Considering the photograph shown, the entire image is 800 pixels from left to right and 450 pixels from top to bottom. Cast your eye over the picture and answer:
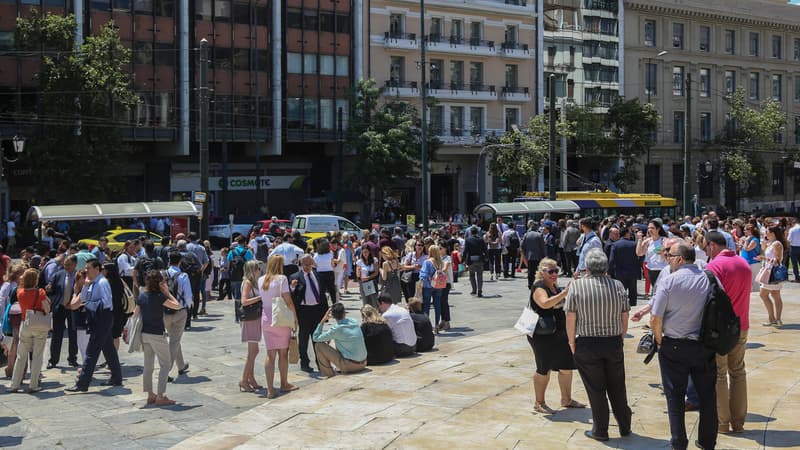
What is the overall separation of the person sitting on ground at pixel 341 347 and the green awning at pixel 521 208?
2414 cm

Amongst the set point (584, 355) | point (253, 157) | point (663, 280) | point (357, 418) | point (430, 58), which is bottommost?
point (357, 418)

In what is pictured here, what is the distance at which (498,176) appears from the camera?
185ft

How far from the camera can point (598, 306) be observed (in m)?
7.57

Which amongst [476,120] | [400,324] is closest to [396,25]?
[476,120]

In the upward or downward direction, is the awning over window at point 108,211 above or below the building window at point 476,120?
below

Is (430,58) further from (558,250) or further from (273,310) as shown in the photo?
(273,310)

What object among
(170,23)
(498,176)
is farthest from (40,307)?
(498,176)

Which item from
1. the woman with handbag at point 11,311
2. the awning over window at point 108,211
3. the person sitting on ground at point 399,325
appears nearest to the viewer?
the woman with handbag at point 11,311

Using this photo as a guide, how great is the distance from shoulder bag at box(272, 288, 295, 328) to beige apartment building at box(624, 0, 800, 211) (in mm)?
55019

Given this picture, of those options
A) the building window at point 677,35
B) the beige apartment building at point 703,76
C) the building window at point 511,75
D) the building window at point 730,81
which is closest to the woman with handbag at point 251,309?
the building window at point 511,75

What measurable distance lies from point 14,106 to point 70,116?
18.8 feet

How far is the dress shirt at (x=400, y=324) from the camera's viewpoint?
490 inches

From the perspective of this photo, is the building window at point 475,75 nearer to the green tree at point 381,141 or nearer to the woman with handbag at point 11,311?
the green tree at point 381,141

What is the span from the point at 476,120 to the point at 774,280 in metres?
44.2
